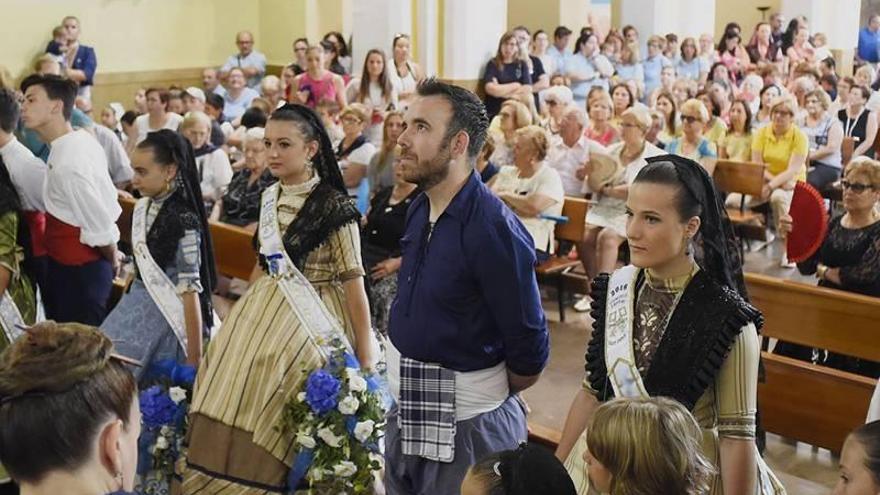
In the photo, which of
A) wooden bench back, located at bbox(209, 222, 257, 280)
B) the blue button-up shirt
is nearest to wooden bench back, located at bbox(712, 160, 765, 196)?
wooden bench back, located at bbox(209, 222, 257, 280)

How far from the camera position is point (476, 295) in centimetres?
287

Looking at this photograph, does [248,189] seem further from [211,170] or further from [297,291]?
[297,291]

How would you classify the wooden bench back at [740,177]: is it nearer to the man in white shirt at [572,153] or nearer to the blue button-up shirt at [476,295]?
the man in white shirt at [572,153]

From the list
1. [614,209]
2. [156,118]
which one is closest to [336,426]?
[614,209]

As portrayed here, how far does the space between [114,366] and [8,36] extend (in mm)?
11250

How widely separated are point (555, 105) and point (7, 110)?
5085 millimetres

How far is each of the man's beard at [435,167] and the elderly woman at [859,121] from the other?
7592 millimetres

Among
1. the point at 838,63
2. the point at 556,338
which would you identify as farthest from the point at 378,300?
the point at 838,63

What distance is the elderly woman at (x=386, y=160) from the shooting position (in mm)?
6605

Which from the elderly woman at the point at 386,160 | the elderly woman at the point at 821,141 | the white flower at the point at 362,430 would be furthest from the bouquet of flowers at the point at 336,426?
the elderly woman at the point at 821,141

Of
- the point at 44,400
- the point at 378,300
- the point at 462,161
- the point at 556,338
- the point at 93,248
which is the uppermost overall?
the point at 462,161

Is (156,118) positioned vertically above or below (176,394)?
above

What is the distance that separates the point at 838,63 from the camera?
1742 centimetres

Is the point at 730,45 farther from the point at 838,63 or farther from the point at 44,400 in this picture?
the point at 44,400
